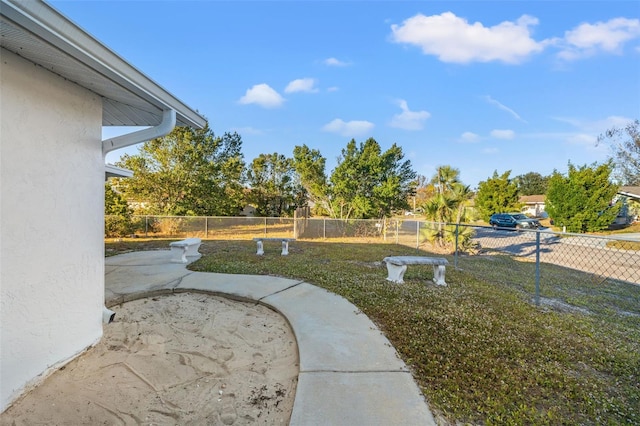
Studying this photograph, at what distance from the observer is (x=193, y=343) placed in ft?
9.22

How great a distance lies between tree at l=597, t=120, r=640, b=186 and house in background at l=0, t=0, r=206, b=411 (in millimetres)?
32416

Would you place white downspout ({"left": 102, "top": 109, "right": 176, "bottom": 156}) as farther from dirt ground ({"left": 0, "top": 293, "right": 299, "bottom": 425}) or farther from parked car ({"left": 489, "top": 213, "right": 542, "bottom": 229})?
parked car ({"left": 489, "top": 213, "right": 542, "bottom": 229})

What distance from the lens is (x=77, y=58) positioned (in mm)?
1818

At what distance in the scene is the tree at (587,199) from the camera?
17.8 metres

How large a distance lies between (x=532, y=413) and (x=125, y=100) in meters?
4.26

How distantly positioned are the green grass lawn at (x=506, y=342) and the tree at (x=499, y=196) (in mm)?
22842

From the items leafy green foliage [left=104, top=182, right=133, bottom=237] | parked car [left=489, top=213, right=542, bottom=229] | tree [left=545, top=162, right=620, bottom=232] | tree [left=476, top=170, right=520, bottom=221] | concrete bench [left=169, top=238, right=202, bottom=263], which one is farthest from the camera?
tree [left=476, top=170, right=520, bottom=221]

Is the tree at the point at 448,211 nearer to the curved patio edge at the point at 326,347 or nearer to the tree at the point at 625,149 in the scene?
the curved patio edge at the point at 326,347

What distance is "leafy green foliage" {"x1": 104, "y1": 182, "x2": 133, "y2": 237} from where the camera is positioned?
36.1ft

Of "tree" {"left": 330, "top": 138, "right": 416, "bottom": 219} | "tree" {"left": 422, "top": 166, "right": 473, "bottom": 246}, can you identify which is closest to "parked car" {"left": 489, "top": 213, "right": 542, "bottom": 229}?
"tree" {"left": 330, "top": 138, "right": 416, "bottom": 219}

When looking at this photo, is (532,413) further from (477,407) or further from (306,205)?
(306,205)

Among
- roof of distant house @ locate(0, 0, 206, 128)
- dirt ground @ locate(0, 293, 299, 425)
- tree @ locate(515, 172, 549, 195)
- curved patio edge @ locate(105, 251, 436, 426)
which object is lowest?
dirt ground @ locate(0, 293, 299, 425)

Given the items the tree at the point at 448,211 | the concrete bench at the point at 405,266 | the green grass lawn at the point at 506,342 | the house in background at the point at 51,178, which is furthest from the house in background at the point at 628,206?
the house in background at the point at 51,178

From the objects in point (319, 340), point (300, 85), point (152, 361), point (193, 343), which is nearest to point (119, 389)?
point (152, 361)
